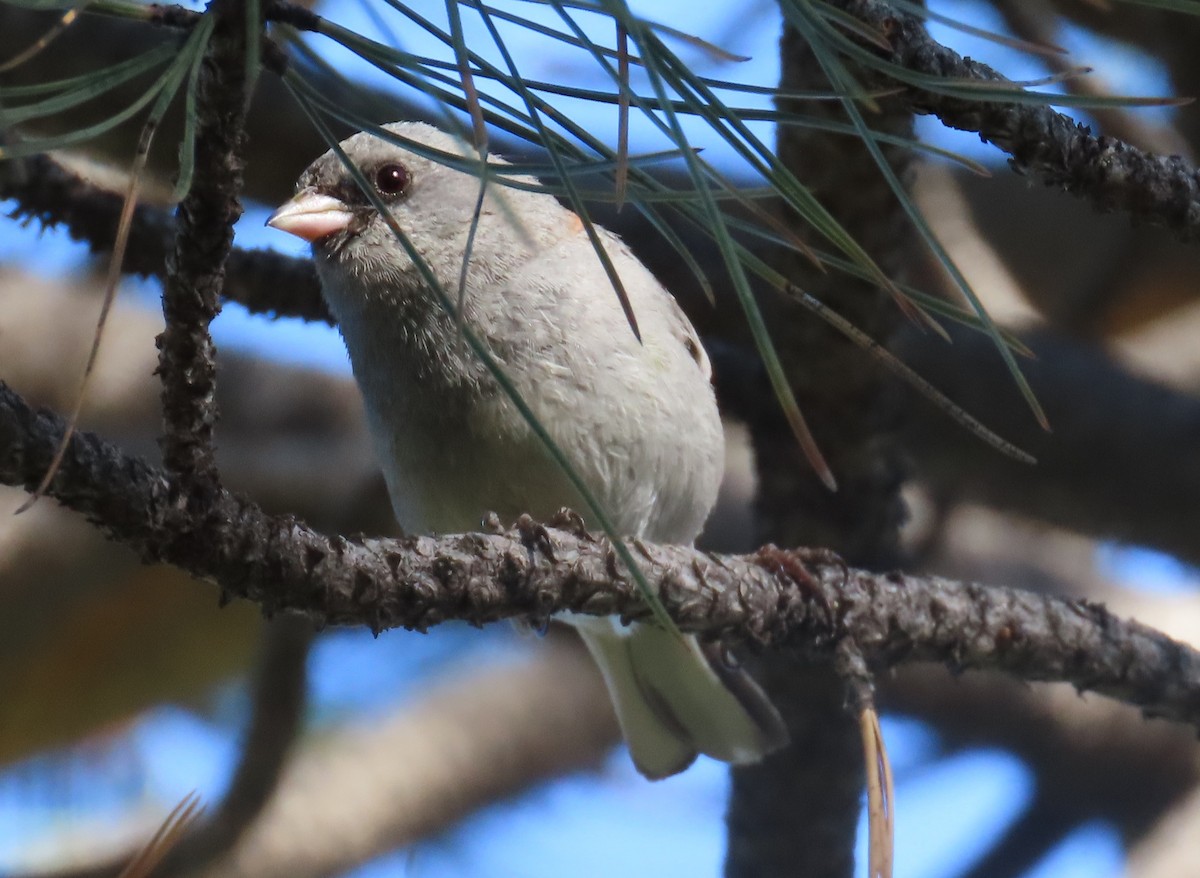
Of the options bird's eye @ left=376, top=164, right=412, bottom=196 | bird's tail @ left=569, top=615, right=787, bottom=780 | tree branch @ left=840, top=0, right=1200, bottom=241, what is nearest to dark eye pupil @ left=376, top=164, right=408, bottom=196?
bird's eye @ left=376, top=164, right=412, bottom=196

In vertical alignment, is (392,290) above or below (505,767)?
above

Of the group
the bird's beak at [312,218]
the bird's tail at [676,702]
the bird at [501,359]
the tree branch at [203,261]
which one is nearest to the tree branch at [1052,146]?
the tree branch at [203,261]

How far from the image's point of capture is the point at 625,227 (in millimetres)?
3145

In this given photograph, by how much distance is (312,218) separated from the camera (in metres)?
2.40

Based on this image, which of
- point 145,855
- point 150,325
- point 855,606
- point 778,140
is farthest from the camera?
point 150,325

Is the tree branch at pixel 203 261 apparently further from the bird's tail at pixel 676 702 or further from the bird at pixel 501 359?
the bird's tail at pixel 676 702

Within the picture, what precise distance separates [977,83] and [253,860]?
2614 mm

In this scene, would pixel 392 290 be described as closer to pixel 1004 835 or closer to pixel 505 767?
pixel 505 767

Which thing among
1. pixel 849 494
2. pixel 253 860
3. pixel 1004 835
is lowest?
pixel 1004 835

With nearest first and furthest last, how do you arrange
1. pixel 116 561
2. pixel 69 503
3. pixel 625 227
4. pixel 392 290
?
pixel 69 503, pixel 392 290, pixel 625 227, pixel 116 561

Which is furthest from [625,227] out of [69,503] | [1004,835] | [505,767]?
[69,503]

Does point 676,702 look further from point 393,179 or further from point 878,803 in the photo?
point 878,803

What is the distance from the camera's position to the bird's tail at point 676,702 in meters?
2.74

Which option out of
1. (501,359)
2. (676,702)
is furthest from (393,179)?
(676,702)
